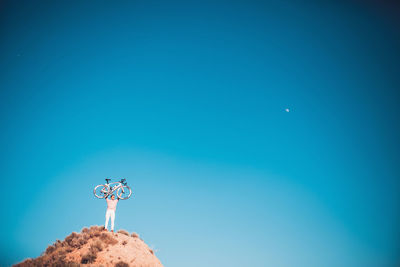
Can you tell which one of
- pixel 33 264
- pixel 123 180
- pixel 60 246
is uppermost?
pixel 123 180

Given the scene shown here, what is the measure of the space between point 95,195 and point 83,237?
3154mm

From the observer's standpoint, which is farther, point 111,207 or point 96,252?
point 111,207

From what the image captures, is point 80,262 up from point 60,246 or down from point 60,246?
down

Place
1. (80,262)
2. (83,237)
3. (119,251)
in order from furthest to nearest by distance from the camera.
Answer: (83,237) → (119,251) → (80,262)

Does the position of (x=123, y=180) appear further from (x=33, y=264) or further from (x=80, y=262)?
(x=33, y=264)

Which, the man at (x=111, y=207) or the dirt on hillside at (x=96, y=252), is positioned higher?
the man at (x=111, y=207)

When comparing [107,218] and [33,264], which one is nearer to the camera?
[33,264]

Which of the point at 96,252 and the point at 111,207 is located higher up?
the point at 111,207

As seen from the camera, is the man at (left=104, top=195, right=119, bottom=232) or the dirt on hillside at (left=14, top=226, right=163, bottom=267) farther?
the man at (left=104, top=195, right=119, bottom=232)

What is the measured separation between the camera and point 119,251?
54.8ft

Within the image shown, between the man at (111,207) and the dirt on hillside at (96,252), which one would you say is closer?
the dirt on hillside at (96,252)

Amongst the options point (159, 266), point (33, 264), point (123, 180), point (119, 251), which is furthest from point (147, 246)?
point (33, 264)

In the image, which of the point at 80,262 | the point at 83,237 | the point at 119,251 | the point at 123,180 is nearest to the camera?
the point at 80,262

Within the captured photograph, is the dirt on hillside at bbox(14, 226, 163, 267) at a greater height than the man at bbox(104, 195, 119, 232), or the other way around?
the man at bbox(104, 195, 119, 232)
